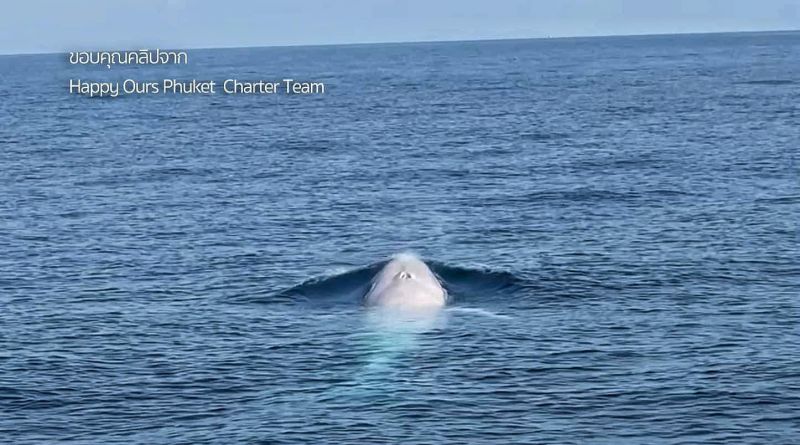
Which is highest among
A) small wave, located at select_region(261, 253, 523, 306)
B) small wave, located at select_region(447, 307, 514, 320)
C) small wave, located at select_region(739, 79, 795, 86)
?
small wave, located at select_region(739, 79, 795, 86)

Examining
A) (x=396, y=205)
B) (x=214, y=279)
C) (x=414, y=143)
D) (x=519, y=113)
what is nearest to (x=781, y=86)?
(x=519, y=113)

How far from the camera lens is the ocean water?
42781 mm

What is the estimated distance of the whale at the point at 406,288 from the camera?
5631 cm

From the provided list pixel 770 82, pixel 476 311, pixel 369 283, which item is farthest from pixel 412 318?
pixel 770 82

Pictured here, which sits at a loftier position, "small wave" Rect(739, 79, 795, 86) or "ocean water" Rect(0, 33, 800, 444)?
"small wave" Rect(739, 79, 795, 86)

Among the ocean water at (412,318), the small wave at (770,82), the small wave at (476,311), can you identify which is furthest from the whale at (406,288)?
the small wave at (770,82)

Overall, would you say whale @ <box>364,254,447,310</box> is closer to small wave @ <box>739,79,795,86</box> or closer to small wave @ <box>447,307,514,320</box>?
small wave @ <box>447,307,514,320</box>

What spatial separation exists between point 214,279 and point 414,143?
57.0 metres

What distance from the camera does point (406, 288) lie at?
2245 inches

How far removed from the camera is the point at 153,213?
8056 cm

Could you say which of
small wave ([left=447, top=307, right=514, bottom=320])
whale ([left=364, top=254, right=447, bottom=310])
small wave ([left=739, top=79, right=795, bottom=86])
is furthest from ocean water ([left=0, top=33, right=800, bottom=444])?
small wave ([left=739, top=79, right=795, bottom=86])

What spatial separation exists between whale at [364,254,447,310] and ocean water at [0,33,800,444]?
1.00 metres

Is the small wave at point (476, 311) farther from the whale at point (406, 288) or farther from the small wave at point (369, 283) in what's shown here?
the small wave at point (369, 283)

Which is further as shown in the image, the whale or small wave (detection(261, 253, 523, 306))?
small wave (detection(261, 253, 523, 306))
